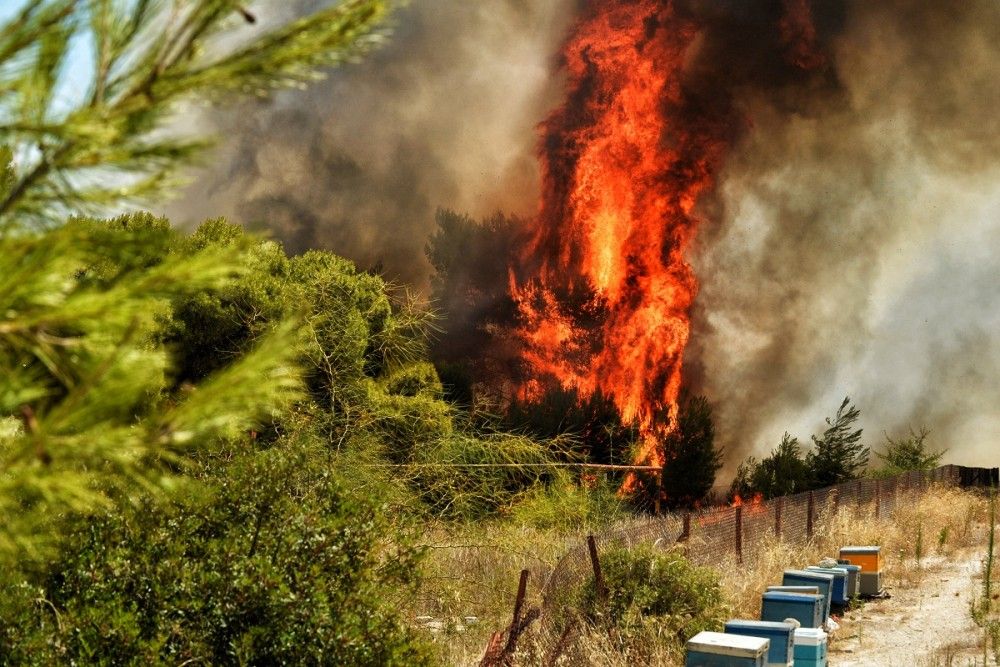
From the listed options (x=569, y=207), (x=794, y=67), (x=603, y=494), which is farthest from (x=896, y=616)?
(x=794, y=67)

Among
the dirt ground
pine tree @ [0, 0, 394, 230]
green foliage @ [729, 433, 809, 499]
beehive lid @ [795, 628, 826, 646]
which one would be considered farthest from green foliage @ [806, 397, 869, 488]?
pine tree @ [0, 0, 394, 230]

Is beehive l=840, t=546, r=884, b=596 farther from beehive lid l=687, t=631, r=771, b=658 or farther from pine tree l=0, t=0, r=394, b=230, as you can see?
pine tree l=0, t=0, r=394, b=230

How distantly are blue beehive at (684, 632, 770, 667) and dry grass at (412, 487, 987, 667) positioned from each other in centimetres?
148

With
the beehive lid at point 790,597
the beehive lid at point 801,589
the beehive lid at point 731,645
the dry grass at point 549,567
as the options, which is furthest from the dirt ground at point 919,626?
the beehive lid at point 731,645

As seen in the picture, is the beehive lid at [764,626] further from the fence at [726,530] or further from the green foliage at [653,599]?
the fence at [726,530]

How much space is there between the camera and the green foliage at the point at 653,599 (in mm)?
10281

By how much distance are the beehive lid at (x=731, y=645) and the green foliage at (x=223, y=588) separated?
223cm

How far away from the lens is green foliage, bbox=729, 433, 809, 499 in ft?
82.6

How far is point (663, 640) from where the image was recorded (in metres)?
10.1

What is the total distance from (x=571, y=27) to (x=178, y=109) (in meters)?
38.6

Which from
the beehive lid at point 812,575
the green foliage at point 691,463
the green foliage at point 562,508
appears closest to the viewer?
the beehive lid at point 812,575

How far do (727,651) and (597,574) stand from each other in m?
2.79

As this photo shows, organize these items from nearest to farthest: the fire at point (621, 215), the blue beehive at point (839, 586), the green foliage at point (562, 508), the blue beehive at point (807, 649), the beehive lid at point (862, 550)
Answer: the blue beehive at point (807, 649) → the blue beehive at point (839, 586) → the beehive lid at point (862, 550) → the green foliage at point (562, 508) → the fire at point (621, 215)

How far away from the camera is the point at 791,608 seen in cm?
1062
